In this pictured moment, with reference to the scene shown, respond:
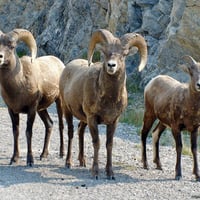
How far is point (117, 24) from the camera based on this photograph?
2883 centimetres

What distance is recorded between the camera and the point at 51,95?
45.0 ft

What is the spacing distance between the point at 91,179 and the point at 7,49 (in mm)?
3002

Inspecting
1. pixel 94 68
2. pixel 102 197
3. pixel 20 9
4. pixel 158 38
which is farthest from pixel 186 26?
pixel 20 9

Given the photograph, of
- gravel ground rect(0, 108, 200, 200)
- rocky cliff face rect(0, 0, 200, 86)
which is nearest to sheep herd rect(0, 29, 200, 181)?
gravel ground rect(0, 108, 200, 200)

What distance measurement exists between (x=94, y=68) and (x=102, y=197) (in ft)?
9.53

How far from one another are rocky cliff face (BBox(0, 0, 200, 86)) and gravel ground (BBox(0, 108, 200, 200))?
8.30 meters

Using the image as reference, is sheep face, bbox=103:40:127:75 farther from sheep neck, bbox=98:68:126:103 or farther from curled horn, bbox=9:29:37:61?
curled horn, bbox=9:29:37:61

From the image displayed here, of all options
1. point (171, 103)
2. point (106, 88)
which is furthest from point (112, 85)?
point (171, 103)

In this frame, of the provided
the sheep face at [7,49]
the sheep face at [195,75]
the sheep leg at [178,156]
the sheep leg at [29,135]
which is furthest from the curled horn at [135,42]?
the sheep leg at [29,135]

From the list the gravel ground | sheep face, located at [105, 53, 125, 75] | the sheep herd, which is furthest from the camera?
the sheep herd

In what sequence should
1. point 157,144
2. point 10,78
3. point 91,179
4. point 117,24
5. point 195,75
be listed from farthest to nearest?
point 117,24
point 157,144
point 10,78
point 195,75
point 91,179

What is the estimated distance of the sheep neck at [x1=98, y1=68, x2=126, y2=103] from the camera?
11336 mm

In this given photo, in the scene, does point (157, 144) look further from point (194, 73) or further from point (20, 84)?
point (20, 84)

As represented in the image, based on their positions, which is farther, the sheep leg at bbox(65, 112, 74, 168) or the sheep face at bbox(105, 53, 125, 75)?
the sheep leg at bbox(65, 112, 74, 168)
